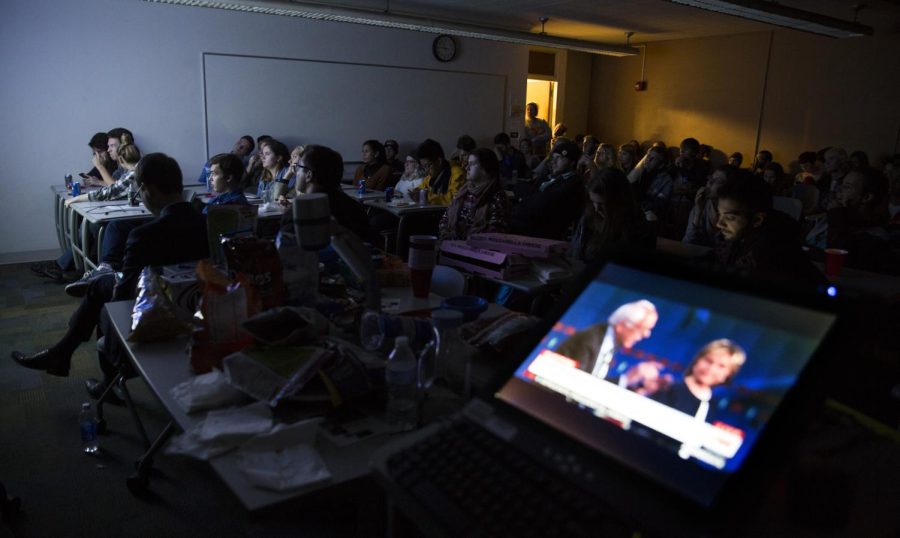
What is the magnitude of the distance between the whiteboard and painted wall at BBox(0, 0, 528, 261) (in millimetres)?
133

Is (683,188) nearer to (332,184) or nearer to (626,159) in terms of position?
(626,159)

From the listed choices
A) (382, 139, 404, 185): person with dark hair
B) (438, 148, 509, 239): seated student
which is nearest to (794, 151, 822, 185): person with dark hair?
(382, 139, 404, 185): person with dark hair

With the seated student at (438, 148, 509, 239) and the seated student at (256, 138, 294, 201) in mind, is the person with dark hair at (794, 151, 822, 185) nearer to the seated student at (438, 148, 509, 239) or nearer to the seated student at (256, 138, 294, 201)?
the seated student at (438, 148, 509, 239)

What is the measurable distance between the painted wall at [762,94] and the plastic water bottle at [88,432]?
9295 millimetres

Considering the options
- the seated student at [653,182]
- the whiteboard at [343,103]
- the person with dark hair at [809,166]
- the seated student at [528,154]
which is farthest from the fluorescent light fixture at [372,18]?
the person with dark hair at [809,166]

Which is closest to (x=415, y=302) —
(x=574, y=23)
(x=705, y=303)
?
(x=705, y=303)

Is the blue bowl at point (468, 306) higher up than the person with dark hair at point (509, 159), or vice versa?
the person with dark hair at point (509, 159)

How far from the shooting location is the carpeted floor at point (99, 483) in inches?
85.4

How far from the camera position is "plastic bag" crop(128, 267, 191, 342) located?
1735 mm

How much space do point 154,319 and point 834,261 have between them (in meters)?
3.10

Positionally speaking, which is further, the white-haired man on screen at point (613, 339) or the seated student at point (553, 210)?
the seated student at point (553, 210)

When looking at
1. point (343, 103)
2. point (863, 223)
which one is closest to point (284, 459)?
point (863, 223)

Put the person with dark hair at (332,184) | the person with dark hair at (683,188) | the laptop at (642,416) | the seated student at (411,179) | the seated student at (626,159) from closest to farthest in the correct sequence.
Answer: the laptop at (642,416)
the person with dark hair at (332,184)
the seated student at (411,179)
the person with dark hair at (683,188)
the seated student at (626,159)

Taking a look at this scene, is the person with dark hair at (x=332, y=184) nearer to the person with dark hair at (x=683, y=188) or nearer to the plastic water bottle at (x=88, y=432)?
the plastic water bottle at (x=88, y=432)
